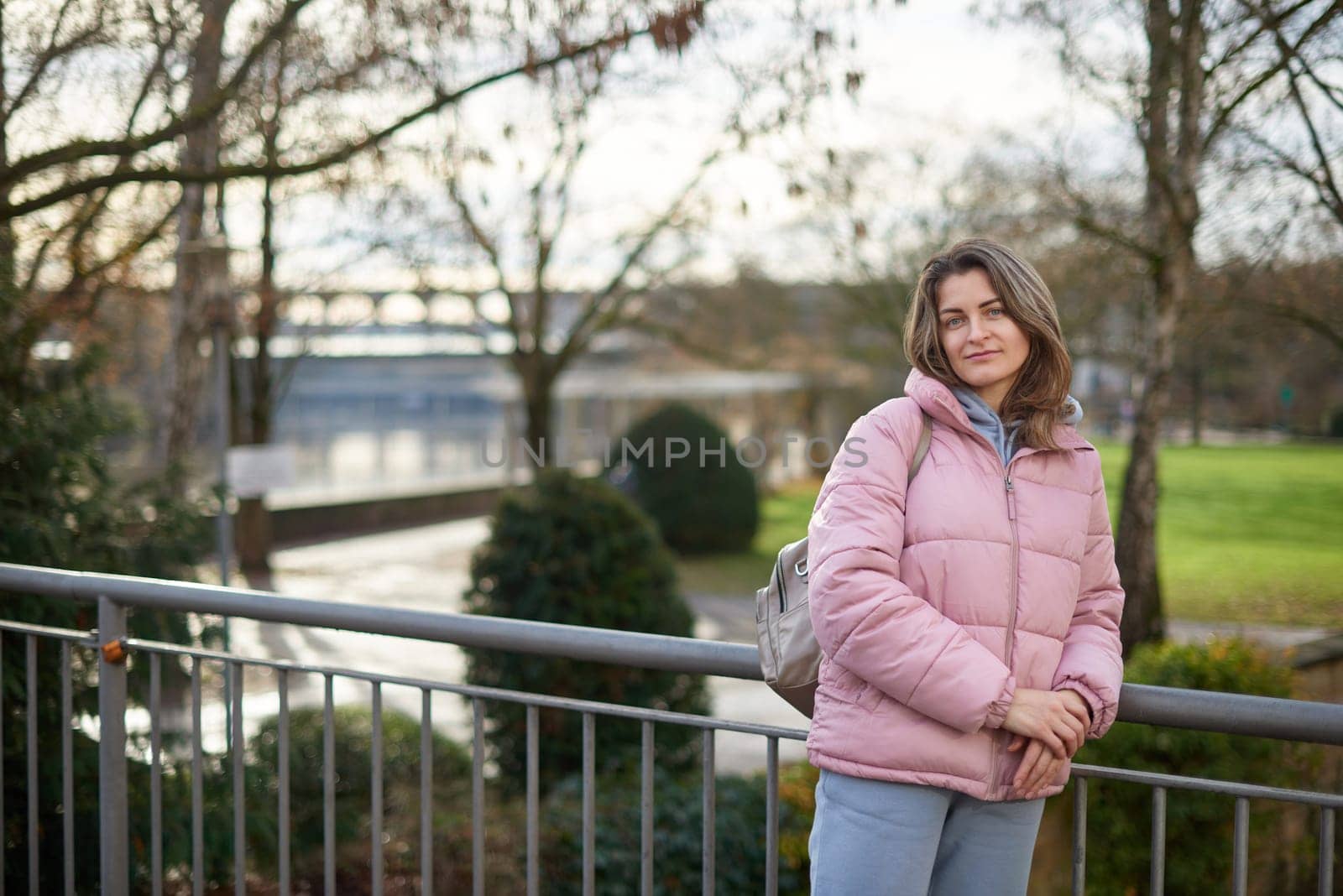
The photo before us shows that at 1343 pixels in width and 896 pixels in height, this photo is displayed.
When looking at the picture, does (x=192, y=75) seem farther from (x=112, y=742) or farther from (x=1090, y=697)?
(x=1090, y=697)

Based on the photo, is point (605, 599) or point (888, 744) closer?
point (888, 744)

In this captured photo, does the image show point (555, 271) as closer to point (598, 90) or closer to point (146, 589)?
point (598, 90)

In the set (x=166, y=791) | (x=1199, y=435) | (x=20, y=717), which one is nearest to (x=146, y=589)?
(x=20, y=717)

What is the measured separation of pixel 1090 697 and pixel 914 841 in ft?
1.19

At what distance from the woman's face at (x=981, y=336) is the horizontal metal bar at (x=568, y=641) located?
0.58 m

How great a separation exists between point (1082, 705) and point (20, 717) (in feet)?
11.0

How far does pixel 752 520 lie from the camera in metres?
19.6

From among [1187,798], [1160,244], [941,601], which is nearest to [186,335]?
[1160,244]

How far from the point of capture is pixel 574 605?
19.9ft

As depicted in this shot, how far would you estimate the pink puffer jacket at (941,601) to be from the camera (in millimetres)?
1754

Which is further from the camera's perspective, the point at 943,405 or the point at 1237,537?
the point at 1237,537

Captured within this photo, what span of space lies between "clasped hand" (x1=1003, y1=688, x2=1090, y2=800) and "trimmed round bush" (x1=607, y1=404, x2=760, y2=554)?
16.1 metres

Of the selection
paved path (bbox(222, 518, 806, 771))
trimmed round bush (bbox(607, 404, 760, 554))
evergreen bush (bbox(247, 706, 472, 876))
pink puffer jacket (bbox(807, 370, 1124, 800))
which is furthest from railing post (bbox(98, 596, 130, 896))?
trimmed round bush (bbox(607, 404, 760, 554))

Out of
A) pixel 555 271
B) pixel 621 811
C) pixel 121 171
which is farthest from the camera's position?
pixel 555 271
